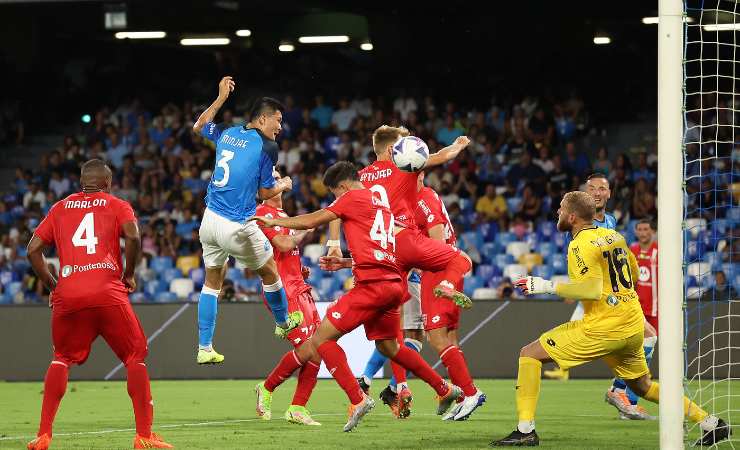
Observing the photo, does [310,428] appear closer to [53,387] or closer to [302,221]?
[302,221]

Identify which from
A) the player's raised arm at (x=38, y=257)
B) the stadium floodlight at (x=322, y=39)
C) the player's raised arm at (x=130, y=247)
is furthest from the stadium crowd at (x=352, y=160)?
the player's raised arm at (x=38, y=257)

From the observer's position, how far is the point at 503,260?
21.1 m

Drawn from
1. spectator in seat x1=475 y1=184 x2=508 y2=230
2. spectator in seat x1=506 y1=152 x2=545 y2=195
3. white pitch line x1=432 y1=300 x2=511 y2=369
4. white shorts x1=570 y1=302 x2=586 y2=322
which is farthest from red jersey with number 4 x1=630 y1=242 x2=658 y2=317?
spectator in seat x1=506 y1=152 x2=545 y2=195

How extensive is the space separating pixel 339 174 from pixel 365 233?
537mm

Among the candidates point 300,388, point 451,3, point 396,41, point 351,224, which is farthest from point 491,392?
point 396,41

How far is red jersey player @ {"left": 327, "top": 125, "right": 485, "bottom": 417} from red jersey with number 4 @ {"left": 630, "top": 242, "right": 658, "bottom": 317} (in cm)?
295

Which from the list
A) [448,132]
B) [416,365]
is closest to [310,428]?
[416,365]

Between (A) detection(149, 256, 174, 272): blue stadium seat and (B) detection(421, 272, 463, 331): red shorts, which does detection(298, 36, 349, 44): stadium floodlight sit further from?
(B) detection(421, 272, 463, 331): red shorts

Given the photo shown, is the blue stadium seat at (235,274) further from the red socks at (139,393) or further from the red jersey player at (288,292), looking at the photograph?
the red socks at (139,393)

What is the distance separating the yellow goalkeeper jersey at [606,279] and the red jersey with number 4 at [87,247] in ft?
10.7

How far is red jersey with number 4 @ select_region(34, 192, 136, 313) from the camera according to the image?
333 inches

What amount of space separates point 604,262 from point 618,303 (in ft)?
1.04

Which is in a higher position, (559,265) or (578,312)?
(559,265)

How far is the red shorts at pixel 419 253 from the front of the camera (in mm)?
10844
